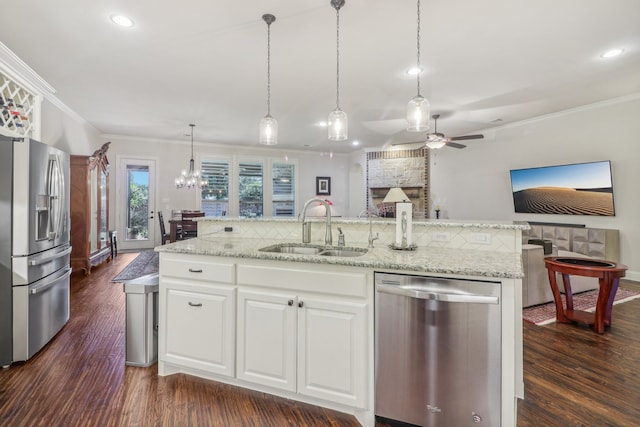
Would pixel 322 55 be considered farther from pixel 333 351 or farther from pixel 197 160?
pixel 197 160

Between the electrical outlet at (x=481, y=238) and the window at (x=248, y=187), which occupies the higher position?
the window at (x=248, y=187)

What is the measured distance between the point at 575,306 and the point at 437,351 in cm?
308

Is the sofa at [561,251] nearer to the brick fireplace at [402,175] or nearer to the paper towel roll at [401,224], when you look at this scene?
the paper towel roll at [401,224]

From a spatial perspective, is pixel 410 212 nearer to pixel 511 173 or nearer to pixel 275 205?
pixel 511 173

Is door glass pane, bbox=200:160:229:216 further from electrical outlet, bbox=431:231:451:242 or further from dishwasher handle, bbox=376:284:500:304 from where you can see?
dishwasher handle, bbox=376:284:500:304

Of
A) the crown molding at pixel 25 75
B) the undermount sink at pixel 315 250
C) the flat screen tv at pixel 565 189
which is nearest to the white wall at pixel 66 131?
the crown molding at pixel 25 75

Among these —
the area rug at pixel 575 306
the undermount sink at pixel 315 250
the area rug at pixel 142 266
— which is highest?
the undermount sink at pixel 315 250

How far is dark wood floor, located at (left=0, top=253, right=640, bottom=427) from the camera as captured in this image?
1.72 meters

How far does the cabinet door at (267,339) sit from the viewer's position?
1.81m

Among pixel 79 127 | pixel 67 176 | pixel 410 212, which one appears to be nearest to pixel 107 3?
pixel 67 176

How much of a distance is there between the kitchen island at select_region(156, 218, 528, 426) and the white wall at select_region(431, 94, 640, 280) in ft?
13.4

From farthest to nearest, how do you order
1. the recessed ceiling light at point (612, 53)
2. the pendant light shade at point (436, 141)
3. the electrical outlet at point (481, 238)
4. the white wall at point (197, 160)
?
the white wall at point (197, 160)
the pendant light shade at point (436, 141)
the recessed ceiling light at point (612, 53)
the electrical outlet at point (481, 238)

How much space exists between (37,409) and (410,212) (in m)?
2.55

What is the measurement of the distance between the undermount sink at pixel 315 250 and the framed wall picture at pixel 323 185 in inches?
258
